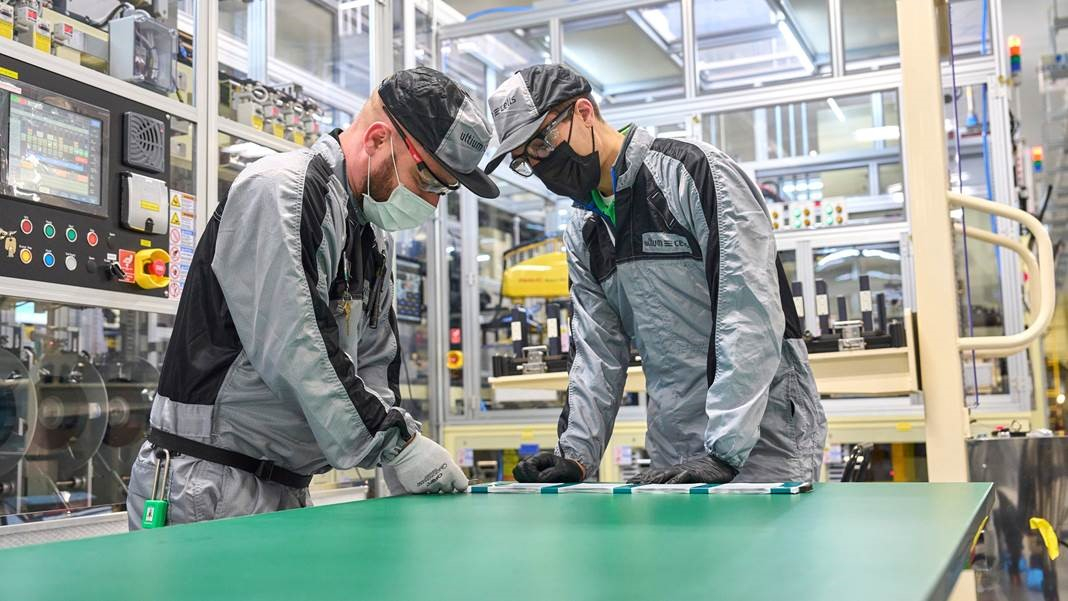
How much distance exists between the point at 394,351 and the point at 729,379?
0.76 meters

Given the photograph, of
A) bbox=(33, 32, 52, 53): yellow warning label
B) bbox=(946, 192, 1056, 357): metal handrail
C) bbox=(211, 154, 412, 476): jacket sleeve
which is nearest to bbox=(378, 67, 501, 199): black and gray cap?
bbox=(211, 154, 412, 476): jacket sleeve

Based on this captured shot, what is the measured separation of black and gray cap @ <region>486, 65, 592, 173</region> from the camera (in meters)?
2.15

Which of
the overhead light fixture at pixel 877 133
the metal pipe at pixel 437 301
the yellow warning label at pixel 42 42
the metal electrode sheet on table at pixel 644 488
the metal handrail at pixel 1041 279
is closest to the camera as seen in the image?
the metal electrode sheet on table at pixel 644 488

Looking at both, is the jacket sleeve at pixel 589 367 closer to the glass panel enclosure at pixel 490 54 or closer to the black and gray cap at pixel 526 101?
the black and gray cap at pixel 526 101

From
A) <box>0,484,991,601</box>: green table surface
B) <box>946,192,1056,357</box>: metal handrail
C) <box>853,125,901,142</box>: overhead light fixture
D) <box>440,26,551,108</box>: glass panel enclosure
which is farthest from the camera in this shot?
<box>440,26,551,108</box>: glass panel enclosure

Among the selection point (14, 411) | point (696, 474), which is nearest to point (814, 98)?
point (14, 411)

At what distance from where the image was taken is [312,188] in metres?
1.83

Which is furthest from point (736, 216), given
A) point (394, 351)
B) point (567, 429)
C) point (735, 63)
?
point (735, 63)

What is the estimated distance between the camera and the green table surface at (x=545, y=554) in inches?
33.4

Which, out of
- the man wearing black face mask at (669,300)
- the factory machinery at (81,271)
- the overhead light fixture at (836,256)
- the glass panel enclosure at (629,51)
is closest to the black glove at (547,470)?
the man wearing black face mask at (669,300)

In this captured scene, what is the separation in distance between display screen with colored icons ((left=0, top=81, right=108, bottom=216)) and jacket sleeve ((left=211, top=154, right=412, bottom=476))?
171 cm

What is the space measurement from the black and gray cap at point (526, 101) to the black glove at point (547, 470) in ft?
2.09

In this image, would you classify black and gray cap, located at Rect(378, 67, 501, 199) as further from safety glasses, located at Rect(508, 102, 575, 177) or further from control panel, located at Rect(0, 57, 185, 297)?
control panel, located at Rect(0, 57, 185, 297)

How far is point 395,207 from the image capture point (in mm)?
2080
